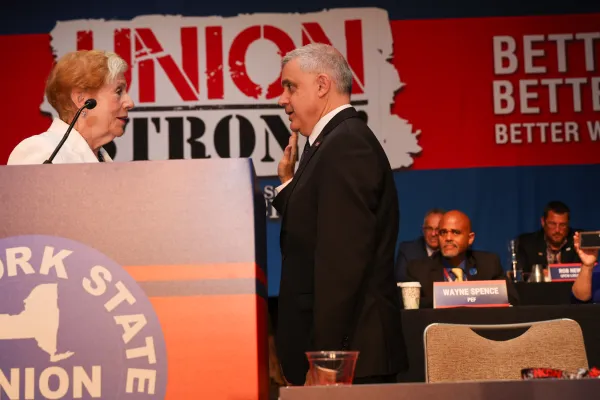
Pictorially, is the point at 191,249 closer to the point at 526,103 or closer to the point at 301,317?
the point at 301,317

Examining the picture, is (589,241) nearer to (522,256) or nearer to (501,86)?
(522,256)

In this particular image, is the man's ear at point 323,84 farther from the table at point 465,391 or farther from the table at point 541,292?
the table at point 541,292

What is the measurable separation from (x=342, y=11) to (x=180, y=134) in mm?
1649

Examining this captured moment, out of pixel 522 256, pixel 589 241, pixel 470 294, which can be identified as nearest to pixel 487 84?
pixel 522 256

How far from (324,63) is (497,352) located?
101 cm

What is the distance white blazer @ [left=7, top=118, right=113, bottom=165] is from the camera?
5.31 ft

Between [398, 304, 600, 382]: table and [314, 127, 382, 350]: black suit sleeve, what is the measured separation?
159 cm

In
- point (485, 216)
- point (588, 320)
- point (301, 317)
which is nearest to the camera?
point (301, 317)

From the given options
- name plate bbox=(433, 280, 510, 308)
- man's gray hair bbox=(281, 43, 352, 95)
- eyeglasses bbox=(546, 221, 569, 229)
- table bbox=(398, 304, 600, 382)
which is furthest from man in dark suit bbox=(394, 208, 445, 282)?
man's gray hair bbox=(281, 43, 352, 95)

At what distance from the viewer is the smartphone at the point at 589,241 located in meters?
3.90

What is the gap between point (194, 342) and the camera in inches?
47.8

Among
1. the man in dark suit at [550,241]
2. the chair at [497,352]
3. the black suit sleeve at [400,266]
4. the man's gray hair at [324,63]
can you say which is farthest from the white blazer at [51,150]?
the man in dark suit at [550,241]

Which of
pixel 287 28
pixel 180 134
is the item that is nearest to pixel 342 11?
pixel 287 28

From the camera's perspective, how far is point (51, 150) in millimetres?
1636
